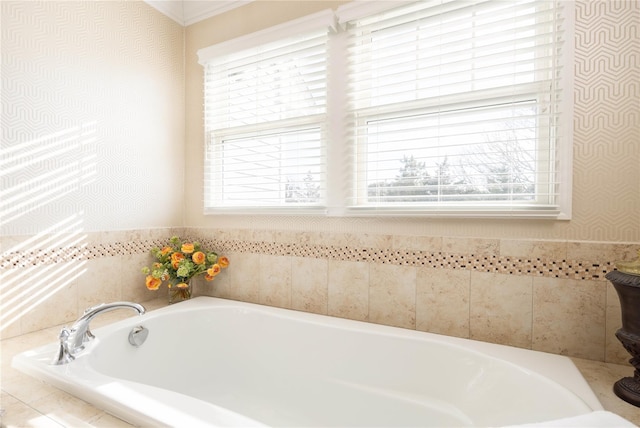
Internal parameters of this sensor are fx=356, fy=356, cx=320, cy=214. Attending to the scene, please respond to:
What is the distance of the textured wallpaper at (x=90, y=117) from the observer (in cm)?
167

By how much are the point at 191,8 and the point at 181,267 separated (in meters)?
1.78

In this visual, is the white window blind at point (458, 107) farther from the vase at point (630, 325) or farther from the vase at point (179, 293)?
the vase at point (179, 293)

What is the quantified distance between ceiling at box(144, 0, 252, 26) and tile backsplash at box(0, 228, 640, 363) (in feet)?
4.83

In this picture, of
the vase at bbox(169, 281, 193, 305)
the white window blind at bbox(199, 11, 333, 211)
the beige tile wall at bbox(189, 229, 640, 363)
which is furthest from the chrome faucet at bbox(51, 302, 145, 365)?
the white window blind at bbox(199, 11, 333, 211)

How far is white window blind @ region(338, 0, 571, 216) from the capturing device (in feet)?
4.97

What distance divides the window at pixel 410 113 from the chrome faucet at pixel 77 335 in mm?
1033

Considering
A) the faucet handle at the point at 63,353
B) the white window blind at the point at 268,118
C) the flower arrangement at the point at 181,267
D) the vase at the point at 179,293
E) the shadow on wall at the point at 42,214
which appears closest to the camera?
the faucet handle at the point at 63,353

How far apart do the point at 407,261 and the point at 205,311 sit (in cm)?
117

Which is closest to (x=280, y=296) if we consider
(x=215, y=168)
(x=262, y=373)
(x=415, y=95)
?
(x=262, y=373)

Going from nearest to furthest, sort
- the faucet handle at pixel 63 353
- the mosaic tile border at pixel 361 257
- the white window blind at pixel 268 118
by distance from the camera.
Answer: the faucet handle at pixel 63 353
the mosaic tile border at pixel 361 257
the white window blind at pixel 268 118

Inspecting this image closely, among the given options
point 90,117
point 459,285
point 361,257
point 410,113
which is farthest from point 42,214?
point 459,285

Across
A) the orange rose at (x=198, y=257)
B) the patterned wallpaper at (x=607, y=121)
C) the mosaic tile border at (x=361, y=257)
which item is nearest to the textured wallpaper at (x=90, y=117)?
the mosaic tile border at (x=361, y=257)

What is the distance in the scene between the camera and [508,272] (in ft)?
5.11

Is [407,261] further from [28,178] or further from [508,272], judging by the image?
[28,178]
